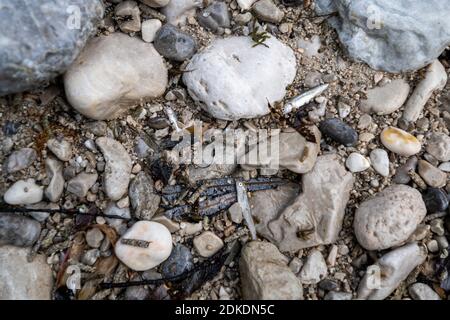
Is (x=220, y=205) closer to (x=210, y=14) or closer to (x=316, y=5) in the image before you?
(x=210, y=14)

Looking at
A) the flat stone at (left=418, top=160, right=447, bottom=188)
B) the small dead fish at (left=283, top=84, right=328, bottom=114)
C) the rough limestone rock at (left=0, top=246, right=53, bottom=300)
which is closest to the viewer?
the rough limestone rock at (left=0, top=246, right=53, bottom=300)

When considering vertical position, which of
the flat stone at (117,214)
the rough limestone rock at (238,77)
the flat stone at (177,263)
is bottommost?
the flat stone at (177,263)

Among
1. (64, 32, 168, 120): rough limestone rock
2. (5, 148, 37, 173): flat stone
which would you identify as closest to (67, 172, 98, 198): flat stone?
(5, 148, 37, 173): flat stone

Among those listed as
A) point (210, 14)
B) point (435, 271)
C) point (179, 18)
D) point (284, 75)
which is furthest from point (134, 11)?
point (435, 271)

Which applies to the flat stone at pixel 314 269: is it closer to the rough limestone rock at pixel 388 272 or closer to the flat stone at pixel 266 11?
the rough limestone rock at pixel 388 272

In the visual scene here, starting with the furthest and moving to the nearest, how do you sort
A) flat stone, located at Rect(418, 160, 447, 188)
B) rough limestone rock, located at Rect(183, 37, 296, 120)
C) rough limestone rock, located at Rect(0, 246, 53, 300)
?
1. flat stone, located at Rect(418, 160, 447, 188)
2. rough limestone rock, located at Rect(183, 37, 296, 120)
3. rough limestone rock, located at Rect(0, 246, 53, 300)

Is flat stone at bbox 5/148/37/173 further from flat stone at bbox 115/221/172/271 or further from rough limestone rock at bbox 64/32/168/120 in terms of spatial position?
flat stone at bbox 115/221/172/271

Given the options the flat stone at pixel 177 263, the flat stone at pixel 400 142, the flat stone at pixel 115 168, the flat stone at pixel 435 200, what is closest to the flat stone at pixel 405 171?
the flat stone at pixel 400 142
